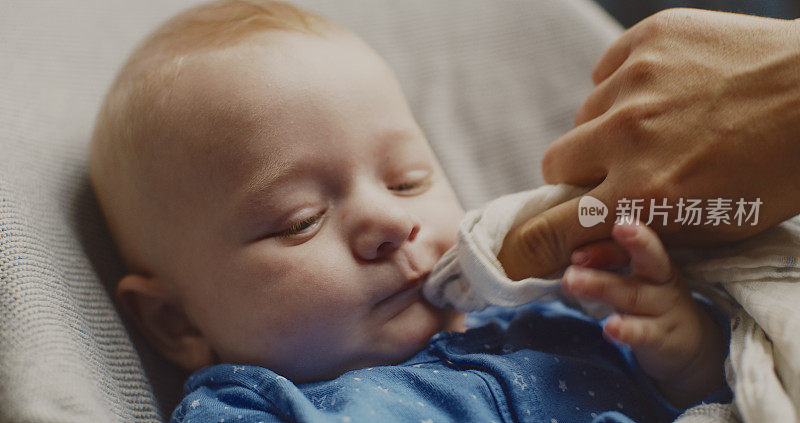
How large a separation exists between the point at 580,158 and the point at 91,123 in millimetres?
874

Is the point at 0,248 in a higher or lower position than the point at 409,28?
lower

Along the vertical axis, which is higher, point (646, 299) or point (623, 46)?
point (623, 46)

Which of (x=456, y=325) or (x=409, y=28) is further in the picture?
(x=409, y=28)

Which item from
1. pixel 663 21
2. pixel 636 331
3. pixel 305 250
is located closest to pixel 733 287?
pixel 636 331

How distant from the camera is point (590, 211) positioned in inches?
33.6

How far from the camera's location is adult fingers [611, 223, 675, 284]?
818mm

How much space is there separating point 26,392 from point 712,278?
91cm

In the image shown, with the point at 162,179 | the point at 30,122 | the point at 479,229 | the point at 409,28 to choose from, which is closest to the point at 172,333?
the point at 162,179

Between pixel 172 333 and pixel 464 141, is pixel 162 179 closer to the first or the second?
pixel 172 333

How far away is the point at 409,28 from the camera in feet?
4.93

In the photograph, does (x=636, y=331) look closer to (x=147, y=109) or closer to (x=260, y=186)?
(x=260, y=186)

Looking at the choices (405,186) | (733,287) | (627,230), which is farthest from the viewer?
(405,186)

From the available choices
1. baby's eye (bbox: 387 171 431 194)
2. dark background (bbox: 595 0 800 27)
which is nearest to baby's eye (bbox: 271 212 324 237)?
baby's eye (bbox: 387 171 431 194)

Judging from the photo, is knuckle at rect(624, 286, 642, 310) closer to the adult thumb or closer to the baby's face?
the adult thumb
